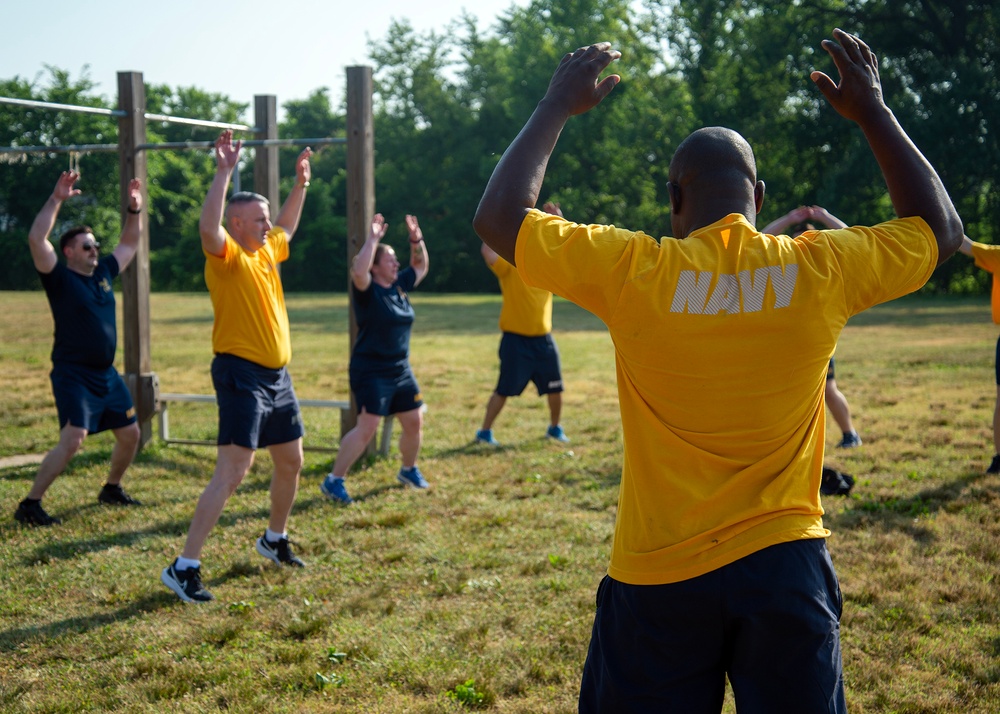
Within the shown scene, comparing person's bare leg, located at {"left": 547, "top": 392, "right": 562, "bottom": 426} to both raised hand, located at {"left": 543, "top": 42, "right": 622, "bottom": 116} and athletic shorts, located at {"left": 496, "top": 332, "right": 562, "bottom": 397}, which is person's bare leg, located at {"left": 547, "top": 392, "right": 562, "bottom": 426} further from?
raised hand, located at {"left": 543, "top": 42, "right": 622, "bottom": 116}

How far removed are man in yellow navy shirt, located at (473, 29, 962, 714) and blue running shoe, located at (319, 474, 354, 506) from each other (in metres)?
4.85

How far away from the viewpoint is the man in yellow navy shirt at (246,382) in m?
4.88

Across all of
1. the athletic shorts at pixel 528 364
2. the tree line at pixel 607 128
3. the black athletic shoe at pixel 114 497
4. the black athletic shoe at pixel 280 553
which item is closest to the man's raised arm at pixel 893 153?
the black athletic shoe at pixel 280 553

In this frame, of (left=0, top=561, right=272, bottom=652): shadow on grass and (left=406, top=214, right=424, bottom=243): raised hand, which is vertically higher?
(left=406, top=214, right=424, bottom=243): raised hand

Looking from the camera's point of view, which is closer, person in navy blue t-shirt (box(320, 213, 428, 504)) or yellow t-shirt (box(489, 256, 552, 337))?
person in navy blue t-shirt (box(320, 213, 428, 504))

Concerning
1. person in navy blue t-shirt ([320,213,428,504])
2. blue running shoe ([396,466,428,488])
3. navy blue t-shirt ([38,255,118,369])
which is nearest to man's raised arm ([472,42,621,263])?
person in navy blue t-shirt ([320,213,428,504])

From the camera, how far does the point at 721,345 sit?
183 centimetres

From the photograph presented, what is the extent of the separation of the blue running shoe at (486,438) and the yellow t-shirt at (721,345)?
681 centimetres

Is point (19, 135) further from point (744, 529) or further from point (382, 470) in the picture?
point (744, 529)

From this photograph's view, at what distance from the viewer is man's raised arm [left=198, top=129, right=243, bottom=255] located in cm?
454

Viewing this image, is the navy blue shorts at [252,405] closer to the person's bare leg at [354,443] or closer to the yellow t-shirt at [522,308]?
the person's bare leg at [354,443]

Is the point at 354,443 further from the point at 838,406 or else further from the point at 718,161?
the point at 718,161

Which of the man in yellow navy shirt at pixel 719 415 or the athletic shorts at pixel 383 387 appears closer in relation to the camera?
the man in yellow navy shirt at pixel 719 415

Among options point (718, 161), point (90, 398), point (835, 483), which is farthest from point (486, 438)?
point (718, 161)
